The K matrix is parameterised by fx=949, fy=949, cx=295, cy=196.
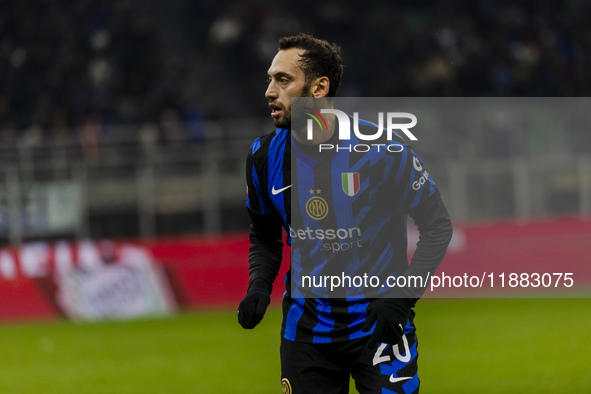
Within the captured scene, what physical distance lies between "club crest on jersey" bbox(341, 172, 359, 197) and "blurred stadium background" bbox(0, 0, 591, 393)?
435 cm

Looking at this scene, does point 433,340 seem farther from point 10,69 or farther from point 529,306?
point 10,69

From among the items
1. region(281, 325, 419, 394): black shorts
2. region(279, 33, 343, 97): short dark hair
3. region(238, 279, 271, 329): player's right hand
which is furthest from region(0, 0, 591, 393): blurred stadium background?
region(279, 33, 343, 97): short dark hair

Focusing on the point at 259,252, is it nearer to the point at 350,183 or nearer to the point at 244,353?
the point at 350,183

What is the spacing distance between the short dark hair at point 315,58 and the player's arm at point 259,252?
42 centimetres

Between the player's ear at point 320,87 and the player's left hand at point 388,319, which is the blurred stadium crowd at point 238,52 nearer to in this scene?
the player's ear at point 320,87

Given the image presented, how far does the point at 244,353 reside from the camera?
961 cm

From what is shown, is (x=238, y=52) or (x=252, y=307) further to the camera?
(x=238, y=52)

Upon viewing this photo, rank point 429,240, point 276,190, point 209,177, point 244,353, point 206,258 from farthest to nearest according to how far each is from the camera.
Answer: point 209,177, point 206,258, point 244,353, point 276,190, point 429,240

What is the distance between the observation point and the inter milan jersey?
3.37 meters

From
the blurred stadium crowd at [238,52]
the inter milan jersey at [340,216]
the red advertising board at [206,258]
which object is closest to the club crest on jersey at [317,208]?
the inter milan jersey at [340,216]

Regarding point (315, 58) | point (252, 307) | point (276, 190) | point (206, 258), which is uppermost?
point (315, 58)

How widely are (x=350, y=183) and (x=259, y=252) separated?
1.57ft

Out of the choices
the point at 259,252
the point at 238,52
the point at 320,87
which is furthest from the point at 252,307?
the point at 238,52

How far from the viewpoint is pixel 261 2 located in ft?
58.0
